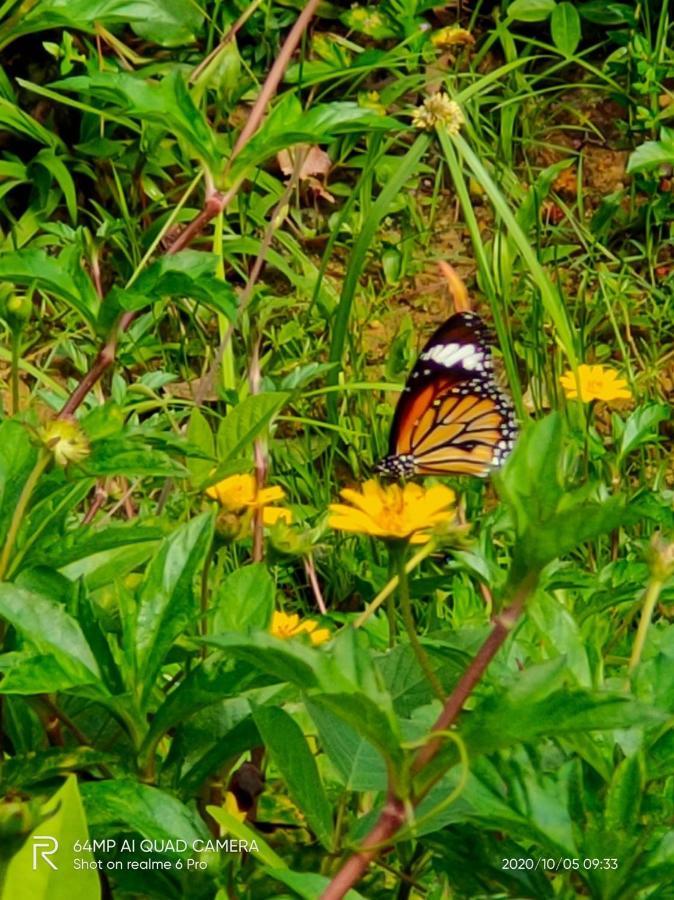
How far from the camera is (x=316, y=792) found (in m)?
0.73

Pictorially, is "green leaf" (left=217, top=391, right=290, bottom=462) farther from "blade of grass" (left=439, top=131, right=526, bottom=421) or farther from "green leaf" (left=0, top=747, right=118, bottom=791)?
"blade of grass" (left=439, top=131, right=526, bottom=421)

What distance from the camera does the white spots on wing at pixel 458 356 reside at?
161cm

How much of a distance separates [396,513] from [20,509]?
214 mm

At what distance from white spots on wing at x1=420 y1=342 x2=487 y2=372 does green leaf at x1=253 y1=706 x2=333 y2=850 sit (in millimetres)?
917

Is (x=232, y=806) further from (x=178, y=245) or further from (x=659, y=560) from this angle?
(x=178, y=245)

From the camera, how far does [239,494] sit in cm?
104

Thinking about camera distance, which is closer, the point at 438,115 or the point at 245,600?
the point at 245,600

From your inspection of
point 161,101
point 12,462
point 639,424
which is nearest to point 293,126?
point 161,101

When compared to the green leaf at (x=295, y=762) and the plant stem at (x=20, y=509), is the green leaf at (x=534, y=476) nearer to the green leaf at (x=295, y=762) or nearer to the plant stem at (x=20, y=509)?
the green leaf at (x=295, y=762)

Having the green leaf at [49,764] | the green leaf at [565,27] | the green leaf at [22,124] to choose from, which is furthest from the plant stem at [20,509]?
the green leaf at [565,27]

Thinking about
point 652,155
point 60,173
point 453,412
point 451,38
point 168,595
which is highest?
point 451,38

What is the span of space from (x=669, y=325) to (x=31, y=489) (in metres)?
1.83

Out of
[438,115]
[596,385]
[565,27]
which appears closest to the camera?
[596,385]

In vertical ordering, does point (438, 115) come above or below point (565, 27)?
below
